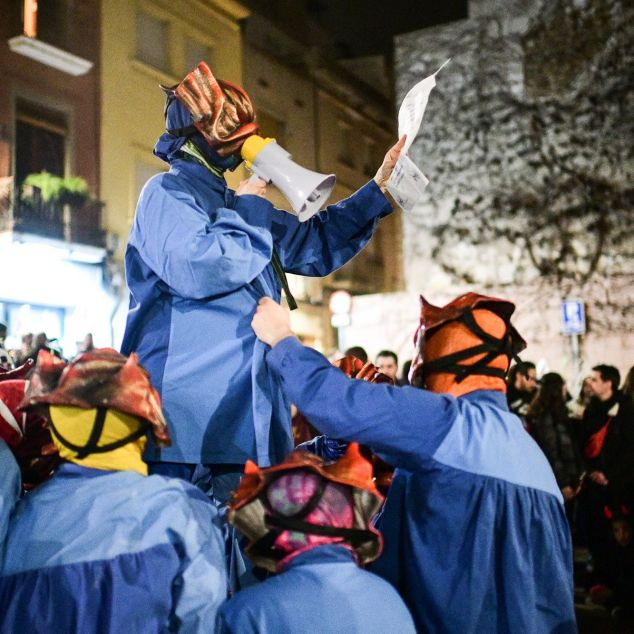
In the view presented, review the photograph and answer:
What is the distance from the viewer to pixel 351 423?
2.17 meters

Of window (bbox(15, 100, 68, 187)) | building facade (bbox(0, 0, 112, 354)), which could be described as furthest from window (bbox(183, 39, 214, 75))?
window (bbox(15, 100, 68, 187))

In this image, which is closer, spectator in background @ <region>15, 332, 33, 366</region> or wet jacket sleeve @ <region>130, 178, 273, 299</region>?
wet jacket sleeve @ <region>130, 178, 273, 299</region>

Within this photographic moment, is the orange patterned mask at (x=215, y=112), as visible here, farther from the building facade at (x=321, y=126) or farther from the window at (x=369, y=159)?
the window at (x=369, y=159)

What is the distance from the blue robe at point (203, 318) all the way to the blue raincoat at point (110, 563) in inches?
15.3

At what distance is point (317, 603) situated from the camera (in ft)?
6.28

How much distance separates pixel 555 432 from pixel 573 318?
30.1ft

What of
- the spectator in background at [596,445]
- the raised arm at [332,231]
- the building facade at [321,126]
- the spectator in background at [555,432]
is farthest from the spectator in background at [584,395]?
the building facade at [321,126]

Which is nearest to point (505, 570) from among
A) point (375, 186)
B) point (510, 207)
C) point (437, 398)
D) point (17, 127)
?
point (437, 398)

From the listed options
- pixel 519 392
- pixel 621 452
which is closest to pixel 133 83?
pixel 519 392

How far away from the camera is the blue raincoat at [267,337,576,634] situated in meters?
2.17

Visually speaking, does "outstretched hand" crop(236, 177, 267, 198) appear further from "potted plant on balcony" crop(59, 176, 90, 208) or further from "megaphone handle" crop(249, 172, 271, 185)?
"potted plant on balcony" crop(59, 176, 90, 208)

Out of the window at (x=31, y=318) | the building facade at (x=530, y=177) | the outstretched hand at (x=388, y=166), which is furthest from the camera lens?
the building facade at (x=530, y=177)

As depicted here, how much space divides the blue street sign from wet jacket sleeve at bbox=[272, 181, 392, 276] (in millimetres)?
13609

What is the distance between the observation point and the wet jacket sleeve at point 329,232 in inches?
122
